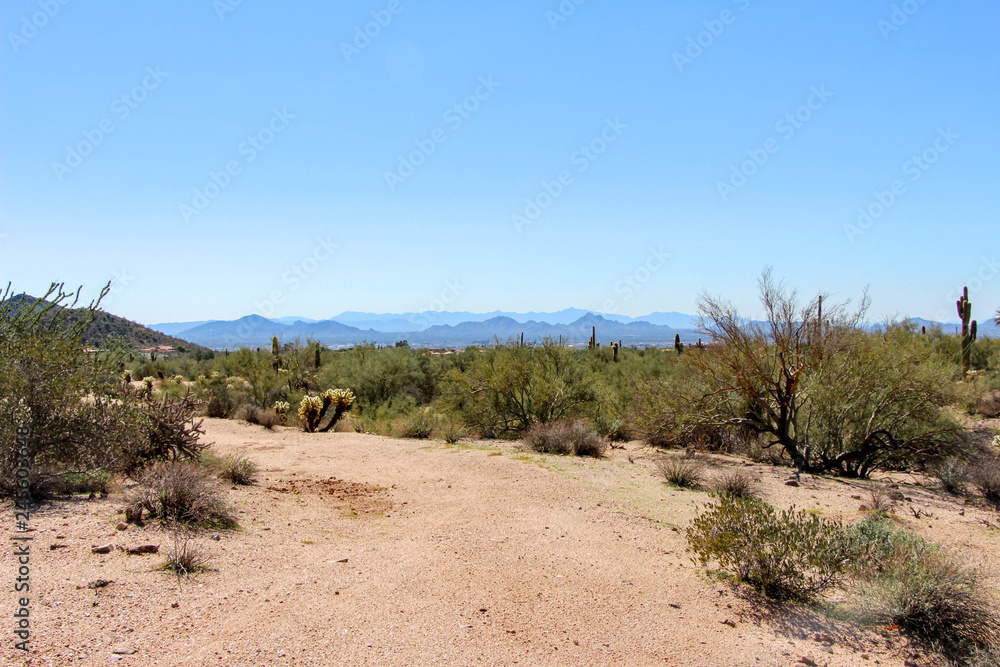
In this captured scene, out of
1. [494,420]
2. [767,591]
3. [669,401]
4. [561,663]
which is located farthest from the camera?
[494,420]

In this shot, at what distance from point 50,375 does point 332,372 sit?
2201 cm

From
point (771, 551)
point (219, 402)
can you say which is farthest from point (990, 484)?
point (219, 402)

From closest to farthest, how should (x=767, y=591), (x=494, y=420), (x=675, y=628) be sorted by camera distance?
(x=675, y=628) → (x=767, y=591) → (x=494, y=420)

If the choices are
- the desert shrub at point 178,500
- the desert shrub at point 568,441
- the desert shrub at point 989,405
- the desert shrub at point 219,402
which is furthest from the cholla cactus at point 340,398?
the desert shrub at point 989,405

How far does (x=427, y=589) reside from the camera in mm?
5426

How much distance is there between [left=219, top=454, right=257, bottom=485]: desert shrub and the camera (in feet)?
30.1

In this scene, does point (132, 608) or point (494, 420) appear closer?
point (132, 608)

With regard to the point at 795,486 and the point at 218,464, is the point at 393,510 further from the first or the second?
the point at 795,486

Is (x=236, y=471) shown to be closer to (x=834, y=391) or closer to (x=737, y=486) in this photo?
(x=737, y=486)

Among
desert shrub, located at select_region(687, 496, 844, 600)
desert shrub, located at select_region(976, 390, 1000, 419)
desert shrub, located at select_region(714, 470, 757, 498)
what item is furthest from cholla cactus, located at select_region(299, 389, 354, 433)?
desert shrub, located at select_region(976, 390, 1000, 419)

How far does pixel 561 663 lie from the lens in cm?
432

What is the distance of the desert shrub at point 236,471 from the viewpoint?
361 inches

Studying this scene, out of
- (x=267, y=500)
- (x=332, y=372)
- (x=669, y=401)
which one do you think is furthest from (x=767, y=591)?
(x=332, y=372)

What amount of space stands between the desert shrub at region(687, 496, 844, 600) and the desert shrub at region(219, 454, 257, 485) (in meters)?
6.78
